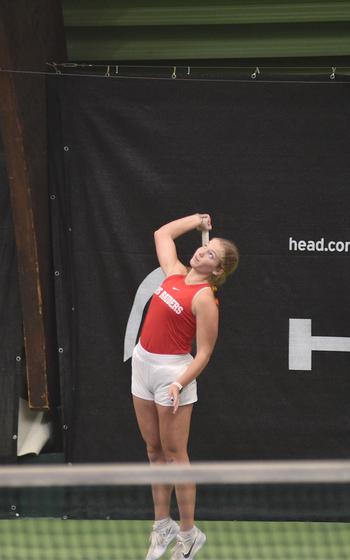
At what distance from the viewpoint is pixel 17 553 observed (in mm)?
4504

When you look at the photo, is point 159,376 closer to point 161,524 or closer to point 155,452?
point 155,452

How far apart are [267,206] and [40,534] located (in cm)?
198

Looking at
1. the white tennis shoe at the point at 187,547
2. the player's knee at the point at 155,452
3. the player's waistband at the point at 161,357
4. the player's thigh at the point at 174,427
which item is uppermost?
the player's waistband at the point at 161,357

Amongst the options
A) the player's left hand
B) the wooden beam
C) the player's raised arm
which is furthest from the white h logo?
the player's left hand

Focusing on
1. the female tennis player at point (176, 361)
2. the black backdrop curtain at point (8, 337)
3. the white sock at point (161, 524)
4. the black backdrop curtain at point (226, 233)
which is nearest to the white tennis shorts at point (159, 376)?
the female tennis player at point (176, 361)

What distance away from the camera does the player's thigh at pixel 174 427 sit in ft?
14.6

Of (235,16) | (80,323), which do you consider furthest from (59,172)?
(235,16)

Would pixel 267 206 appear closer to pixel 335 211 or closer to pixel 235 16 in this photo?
pixel 335 211

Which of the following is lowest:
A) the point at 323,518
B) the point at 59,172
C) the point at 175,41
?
the point at 323,518

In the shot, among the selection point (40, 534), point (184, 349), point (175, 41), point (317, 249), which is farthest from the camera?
point (175, 41)

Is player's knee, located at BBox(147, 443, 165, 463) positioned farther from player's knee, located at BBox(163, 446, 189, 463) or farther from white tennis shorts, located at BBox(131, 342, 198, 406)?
white tennis shorts, located at BBox(131, 342, 198, 406)

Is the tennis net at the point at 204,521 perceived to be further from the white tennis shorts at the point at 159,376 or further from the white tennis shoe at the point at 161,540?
the white tennis shorts at the point at 159,376

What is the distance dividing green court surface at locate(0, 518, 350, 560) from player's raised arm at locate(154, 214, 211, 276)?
1.20 meters

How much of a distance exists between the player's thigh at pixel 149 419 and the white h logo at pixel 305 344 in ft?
4.04
